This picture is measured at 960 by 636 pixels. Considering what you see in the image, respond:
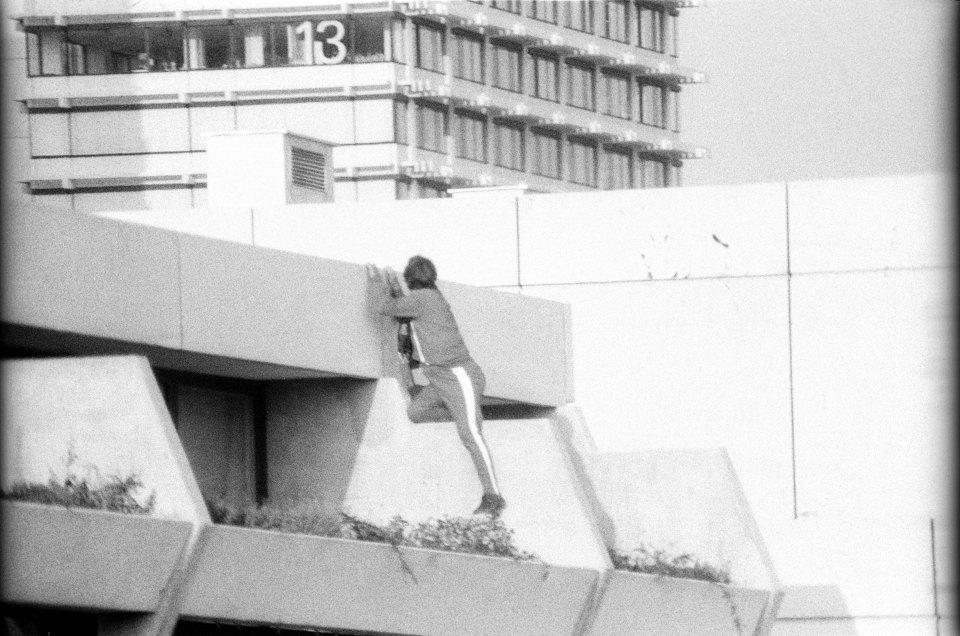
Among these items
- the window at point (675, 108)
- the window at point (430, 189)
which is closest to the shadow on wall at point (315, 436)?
the window at point (430, 189)

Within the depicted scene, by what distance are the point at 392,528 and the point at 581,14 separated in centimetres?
8355

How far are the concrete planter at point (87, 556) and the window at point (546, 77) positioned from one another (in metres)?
83.5

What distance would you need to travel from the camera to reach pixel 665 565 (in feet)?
64.3

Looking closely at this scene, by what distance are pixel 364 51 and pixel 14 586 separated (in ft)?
264

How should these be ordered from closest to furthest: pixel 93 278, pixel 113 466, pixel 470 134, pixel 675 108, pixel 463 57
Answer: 1. pixel 113 466
2. pixel 93 278
3. pixel 470 134
4. pixel 463 57
5. pixel 675 108

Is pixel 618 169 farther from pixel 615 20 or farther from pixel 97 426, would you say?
pixel 97 426

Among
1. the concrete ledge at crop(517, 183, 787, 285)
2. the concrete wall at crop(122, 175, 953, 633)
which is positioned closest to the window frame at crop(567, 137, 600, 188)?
the concrete ledge at crop(517, 183, 787, 285)

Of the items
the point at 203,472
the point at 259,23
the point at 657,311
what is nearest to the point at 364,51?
the point at 259,23

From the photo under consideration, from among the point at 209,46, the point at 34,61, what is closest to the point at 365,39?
the point at 209,46

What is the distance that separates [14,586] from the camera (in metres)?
12.6

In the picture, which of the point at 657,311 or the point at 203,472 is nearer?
the point at 203,472

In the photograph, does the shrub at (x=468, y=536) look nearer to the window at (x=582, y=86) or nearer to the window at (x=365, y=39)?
the window at (x=365, y=39)

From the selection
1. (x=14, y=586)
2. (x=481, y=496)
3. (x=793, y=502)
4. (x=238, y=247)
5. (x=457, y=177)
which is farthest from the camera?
(x=457, y=177)

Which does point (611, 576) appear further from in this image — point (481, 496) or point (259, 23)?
point (259, 23)
